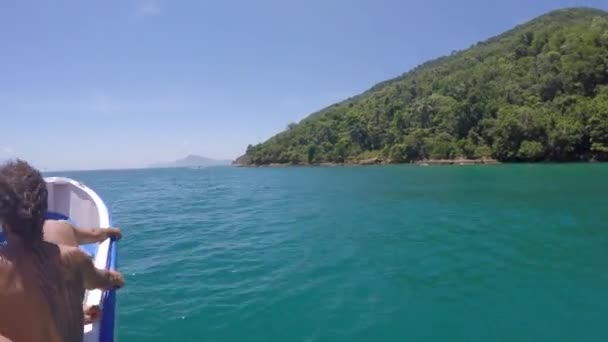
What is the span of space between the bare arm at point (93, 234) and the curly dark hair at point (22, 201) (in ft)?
6.09

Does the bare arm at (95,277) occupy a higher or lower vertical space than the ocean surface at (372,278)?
higher

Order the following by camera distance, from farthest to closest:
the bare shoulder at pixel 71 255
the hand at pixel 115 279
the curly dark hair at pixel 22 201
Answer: the hand at pixel 115 279, the bare shoulder at pixel 71 255, the curly dark hair at pixel 22 201

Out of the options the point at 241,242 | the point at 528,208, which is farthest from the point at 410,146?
the point at 241,242

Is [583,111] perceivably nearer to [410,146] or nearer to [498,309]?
[410,146]

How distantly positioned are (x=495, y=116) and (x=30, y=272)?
11726 centimetres

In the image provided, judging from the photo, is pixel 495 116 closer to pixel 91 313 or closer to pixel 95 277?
pixel 91 313

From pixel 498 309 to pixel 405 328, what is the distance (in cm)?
213

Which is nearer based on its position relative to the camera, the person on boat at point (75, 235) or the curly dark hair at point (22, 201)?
the curly dark hair at point (22, 201)

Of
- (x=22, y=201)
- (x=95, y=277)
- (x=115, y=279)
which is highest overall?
(x=22, y=201)

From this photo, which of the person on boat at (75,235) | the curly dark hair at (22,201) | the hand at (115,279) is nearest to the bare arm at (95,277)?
the hand at (115,279)

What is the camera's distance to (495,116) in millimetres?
105000

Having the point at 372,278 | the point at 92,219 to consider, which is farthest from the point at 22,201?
the point at 372,278

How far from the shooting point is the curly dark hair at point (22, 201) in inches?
104

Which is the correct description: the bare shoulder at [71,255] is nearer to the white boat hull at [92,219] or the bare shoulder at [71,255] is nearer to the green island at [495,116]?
the white boat hull at [92,219]
